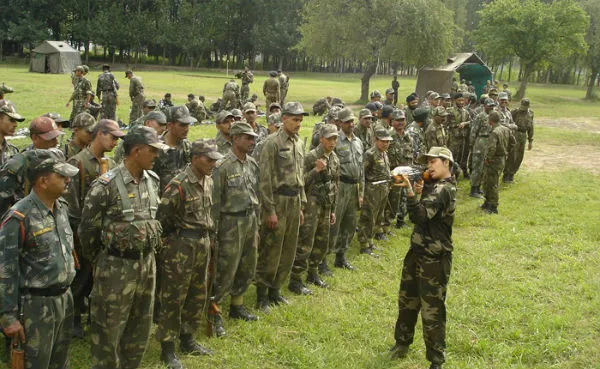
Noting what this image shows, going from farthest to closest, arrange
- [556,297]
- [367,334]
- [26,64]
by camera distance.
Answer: [26,64] → [556,297] → [367,334]

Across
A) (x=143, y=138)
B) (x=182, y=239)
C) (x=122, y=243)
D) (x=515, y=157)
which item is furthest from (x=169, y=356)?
(x=515, y=157)

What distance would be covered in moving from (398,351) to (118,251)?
3070mm

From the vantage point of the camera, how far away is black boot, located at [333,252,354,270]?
813 cm

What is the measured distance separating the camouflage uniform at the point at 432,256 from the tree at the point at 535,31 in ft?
109

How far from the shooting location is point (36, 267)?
148 inches

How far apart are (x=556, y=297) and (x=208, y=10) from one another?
5428 cm

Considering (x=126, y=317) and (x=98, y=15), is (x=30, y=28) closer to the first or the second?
(x=98, y=15)

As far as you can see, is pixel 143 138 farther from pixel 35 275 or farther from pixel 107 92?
pixel 107 92

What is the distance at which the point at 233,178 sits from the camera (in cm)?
572

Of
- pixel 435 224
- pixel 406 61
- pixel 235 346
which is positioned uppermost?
pixel 406 61

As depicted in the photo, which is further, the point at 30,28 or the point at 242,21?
the point at 242,21

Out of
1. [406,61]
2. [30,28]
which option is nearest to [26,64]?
[30,28]

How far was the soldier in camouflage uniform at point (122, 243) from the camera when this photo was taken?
423 cm

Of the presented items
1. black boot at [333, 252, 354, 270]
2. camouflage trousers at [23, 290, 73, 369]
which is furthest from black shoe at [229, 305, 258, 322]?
camouflage trousers at [23, 290, 73, 369]
